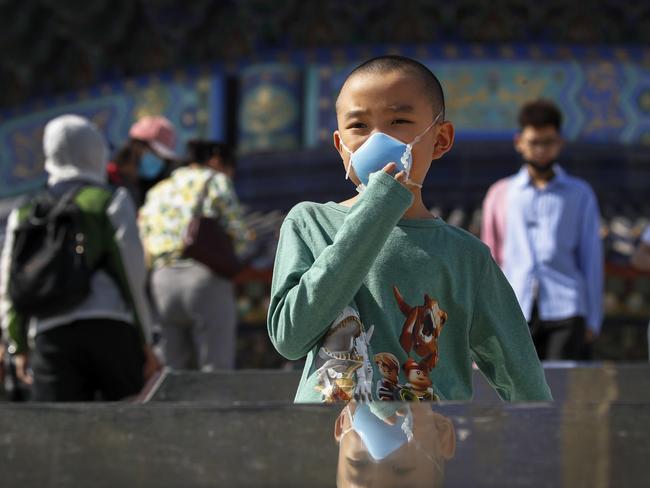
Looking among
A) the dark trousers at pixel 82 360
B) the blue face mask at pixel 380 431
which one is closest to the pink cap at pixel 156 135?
the dark trousers at pixel 82 360

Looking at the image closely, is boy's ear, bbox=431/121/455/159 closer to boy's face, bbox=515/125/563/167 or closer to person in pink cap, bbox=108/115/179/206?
boy's face, bbox=515/125/563/167

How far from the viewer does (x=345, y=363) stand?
2.36 meters

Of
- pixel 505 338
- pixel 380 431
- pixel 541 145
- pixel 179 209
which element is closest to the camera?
pixel 380 431

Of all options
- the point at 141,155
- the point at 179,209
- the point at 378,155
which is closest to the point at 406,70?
the point at 378,155

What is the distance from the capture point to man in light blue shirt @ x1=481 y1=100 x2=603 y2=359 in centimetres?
543

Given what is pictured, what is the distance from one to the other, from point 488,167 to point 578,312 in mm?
4365

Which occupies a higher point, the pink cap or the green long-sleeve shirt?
the green long-sleeve shirt

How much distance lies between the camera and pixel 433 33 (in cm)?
1017

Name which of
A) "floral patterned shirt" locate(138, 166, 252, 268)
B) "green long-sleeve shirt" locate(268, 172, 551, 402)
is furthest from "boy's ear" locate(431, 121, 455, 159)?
"floral patterned shirt" locate(138, 166, 252, 268)

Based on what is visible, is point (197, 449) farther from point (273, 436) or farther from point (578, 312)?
point (578, 312)

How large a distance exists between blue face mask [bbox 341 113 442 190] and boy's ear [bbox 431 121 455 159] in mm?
171

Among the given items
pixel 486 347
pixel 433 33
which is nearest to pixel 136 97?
pixel 433 33

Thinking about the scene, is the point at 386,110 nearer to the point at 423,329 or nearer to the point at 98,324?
Result: the point at 423,329

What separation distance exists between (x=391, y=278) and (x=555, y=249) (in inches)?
122
